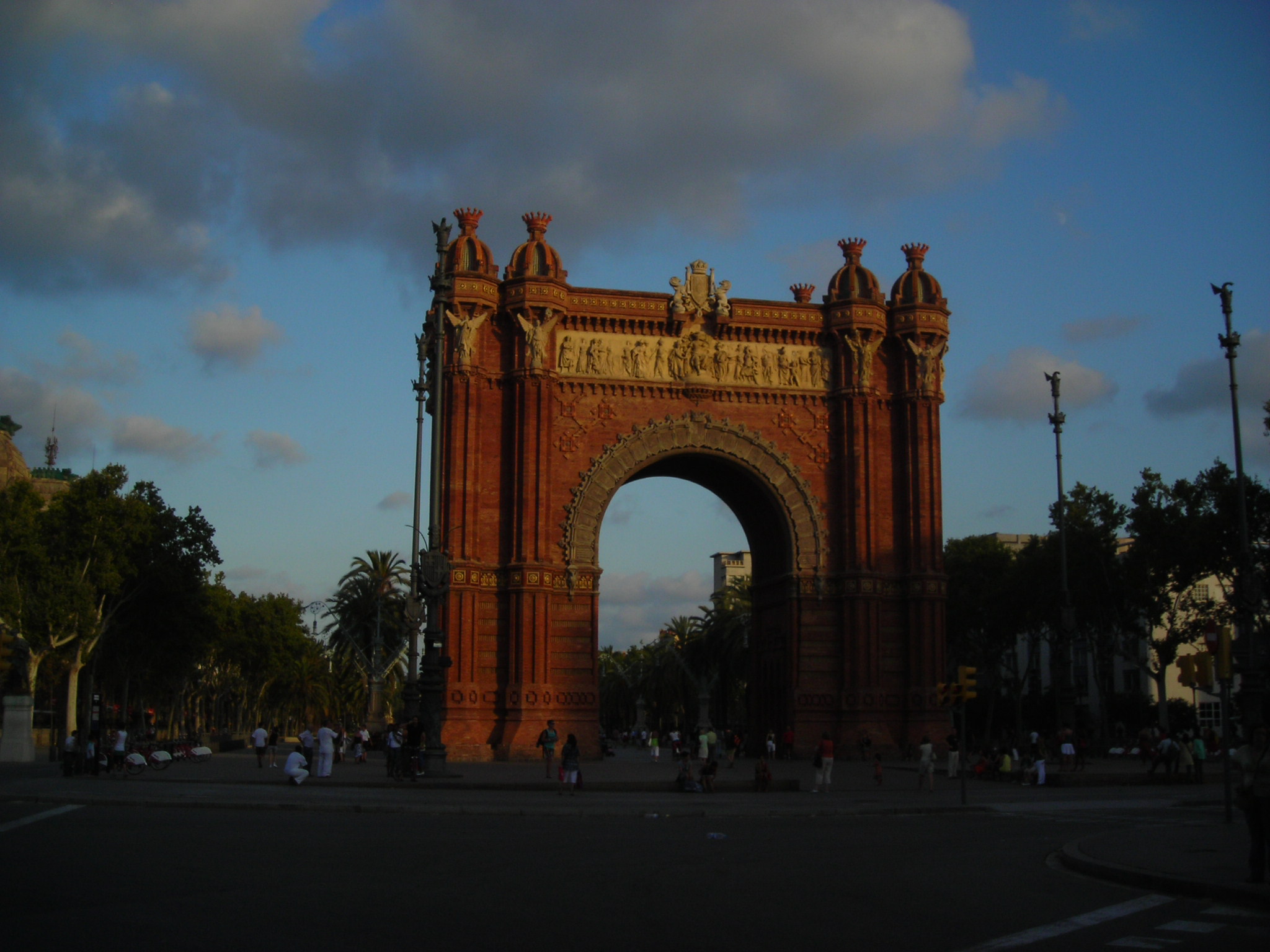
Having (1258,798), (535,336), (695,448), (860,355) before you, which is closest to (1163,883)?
(1258,798)

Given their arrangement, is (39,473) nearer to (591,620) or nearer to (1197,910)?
(591,620)

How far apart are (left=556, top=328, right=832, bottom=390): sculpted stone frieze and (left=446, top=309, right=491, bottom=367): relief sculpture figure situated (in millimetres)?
3280

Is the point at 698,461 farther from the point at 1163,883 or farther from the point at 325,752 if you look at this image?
the point at 1163,883

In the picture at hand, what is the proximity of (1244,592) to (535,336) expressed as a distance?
25.0m

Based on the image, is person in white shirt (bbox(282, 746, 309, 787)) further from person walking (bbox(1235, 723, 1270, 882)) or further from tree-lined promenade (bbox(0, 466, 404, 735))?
person walking (bbox(1235, 723, 1270, 882))

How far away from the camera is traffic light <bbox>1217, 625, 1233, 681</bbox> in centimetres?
1947

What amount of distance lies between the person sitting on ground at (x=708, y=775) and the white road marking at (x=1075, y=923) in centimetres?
1694

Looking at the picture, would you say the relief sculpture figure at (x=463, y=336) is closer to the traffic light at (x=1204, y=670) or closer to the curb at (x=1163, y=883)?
the traffic light at (x=1204, y=670)

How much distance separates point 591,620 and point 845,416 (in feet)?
40.0

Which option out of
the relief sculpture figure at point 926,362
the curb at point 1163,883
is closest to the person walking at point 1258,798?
the curb at point 1163,883

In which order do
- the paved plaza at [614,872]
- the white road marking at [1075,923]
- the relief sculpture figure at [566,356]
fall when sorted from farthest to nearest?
the relief sculpture figure at [566,356] → the paved plaza at [614,872] → the white road marking at [1075,923]

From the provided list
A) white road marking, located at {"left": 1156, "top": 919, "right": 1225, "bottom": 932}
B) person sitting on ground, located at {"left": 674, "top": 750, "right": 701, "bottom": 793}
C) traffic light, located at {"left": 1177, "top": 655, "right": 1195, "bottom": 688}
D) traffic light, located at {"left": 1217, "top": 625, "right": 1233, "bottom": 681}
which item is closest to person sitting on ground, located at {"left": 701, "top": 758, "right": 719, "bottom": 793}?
person sitting on ground, located at {"left": 674, "top": 750, "right": 701, "bottom": 793}

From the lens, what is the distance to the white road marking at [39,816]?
17672 mm

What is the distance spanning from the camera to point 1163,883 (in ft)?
42.5
